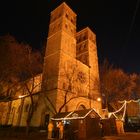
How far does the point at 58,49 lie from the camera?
99.8 ft

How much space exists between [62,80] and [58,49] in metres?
6.28

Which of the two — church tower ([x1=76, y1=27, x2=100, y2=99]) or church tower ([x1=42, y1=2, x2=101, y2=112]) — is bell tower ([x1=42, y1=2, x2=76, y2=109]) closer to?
church tower ([x1=42, y1=2, x2=101, y2=112])

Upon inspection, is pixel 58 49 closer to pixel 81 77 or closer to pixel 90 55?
pixel 81 77

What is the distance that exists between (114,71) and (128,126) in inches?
511

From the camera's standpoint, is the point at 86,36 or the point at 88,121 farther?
the point at 86,36

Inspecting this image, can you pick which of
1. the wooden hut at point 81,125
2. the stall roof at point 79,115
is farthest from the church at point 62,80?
the wooden hut at point 81,125

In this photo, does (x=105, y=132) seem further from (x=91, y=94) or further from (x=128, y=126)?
(x=91, y=94)

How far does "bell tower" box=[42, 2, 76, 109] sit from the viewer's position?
89.2 ft

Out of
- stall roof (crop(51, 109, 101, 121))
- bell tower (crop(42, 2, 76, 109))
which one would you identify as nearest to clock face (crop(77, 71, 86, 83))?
bell tower (crop(42, 2, 76, 109))

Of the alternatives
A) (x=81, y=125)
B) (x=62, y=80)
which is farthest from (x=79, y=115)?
(x=62, y=80)

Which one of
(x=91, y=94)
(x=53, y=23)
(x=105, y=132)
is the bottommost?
(x=105, y=132)

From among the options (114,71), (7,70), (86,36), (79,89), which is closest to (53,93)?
(79,89)

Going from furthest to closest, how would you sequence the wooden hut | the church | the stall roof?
the church → the stall roof → the wooden hut

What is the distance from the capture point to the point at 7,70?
19609 millimetres
